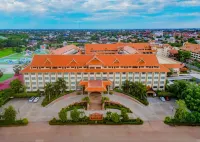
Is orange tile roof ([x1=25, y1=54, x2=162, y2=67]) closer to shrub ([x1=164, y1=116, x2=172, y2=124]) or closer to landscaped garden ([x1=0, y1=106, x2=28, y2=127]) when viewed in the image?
landscaped garden ([x1=0, y1=106, x2=28, y2=127])

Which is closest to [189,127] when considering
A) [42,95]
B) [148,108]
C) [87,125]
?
[148,108]

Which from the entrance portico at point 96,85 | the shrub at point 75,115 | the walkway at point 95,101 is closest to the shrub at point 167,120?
the walkway at point 95,101

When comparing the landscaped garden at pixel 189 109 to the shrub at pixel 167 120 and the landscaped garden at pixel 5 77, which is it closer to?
the shrub at pixel 167 120

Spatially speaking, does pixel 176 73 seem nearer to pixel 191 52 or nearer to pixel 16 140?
pixel 191 52

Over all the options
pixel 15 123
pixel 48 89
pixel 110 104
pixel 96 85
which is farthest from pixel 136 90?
pixel 15 123

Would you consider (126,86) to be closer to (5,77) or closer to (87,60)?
(87,60)
